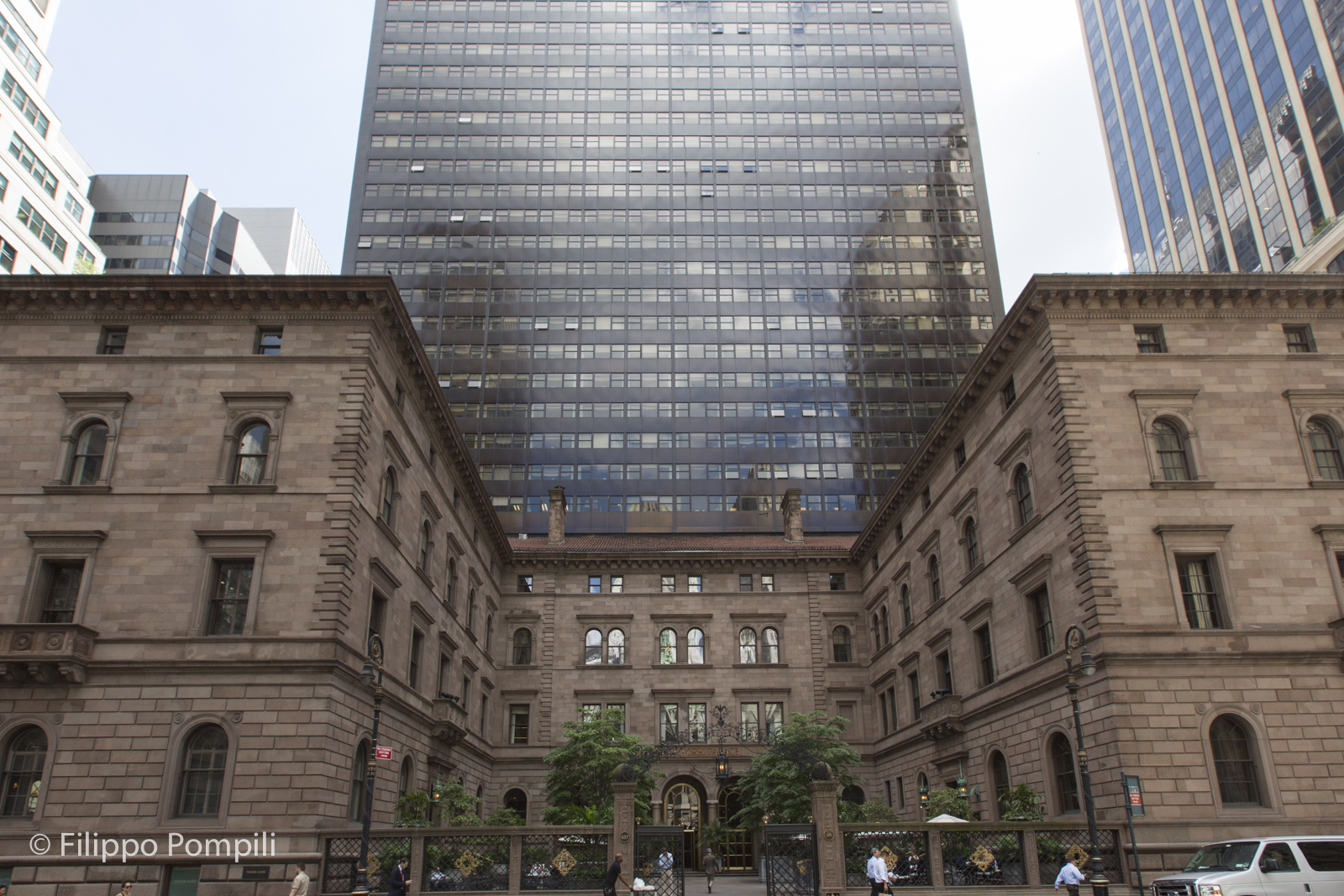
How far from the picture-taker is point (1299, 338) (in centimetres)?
2994

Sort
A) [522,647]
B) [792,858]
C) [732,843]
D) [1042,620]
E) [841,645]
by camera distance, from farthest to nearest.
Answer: [841,645]
[522,647]
[732,843]
[1042,620]
[792,858]

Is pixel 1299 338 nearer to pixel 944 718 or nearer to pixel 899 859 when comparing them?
pixel 944 718

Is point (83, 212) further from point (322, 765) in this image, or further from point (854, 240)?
point (322, 765)

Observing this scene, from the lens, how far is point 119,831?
23484mm

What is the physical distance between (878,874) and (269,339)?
24.0m

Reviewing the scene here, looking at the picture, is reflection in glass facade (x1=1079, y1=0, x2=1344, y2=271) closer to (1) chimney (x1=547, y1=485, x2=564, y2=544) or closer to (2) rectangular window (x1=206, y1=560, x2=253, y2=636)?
(1) chimney (x1=547, y1=485, x2=564, y2=544)

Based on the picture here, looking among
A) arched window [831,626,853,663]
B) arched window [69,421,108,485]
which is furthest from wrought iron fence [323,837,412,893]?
arched window [831,626,853,663]

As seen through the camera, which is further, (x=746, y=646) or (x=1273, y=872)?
(x=746, y=646)

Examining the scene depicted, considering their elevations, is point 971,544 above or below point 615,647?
above

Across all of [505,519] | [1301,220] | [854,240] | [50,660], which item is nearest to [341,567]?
[50,660]

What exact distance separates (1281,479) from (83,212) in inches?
3648

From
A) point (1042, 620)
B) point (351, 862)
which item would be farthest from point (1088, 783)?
point (351, 862)

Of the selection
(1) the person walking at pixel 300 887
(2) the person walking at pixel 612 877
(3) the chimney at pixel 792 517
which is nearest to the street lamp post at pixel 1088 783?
(2) the person walking at pixel 612 877

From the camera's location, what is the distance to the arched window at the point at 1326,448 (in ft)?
92.6
